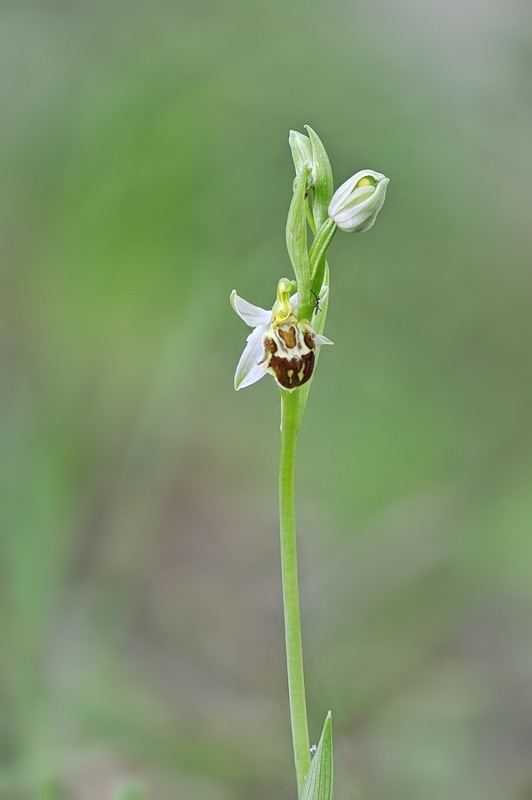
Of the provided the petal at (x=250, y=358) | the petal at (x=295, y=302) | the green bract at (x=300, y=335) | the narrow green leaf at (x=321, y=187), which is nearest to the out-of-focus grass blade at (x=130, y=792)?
the green bract at (x=300, y=335)

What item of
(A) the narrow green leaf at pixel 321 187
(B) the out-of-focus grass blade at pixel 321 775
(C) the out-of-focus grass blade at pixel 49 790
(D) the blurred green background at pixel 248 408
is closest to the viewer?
(B) the out-of-focus grass blade at pixel 321 775

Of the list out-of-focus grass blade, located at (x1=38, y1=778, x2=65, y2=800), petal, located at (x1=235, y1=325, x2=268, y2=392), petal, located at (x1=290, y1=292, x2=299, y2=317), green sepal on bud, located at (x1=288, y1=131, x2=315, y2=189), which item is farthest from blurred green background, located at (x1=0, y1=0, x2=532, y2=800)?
green sepal on bud, located at (x1=288, y1=131, x2=315, y2=189)

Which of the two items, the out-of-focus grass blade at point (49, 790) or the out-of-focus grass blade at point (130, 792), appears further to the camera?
the out-of-focus grass blade at point (49, 790)

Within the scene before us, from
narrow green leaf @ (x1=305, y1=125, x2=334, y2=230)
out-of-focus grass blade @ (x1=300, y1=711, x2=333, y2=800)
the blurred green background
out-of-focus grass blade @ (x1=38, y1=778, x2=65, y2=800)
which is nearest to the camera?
out-of-focus grass blade @ (x1=300, y1=711, x2=333, y2=800)

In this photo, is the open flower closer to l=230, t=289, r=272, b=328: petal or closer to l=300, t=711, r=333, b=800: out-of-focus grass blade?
l=230, t=289, r=272, b=328: petal

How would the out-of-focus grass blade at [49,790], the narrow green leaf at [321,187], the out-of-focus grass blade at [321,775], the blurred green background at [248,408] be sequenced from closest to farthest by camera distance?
the out-of-focus grass blade at [321,775], the narrow green leaf at [321,187], the out-of-focus grass blade at [49,790], the blurred green background at [248,408]

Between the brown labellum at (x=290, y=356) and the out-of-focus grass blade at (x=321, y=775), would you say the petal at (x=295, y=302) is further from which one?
the out-of-focus grass blade at (x=321, y=775)

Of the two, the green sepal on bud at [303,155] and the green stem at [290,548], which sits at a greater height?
the green sepal on bud at [303,155]

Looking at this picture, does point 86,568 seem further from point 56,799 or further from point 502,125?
point 502,125
